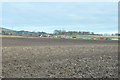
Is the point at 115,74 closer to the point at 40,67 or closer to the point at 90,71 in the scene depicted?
the point at 90,71

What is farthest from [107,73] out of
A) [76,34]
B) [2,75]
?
[76,34]

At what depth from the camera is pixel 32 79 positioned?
639cm

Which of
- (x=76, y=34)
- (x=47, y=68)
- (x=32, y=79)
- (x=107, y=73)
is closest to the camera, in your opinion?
(x=32, y=79)

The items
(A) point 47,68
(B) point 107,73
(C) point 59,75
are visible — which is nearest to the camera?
(C) point 59,75

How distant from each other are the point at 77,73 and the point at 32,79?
2.17 meters

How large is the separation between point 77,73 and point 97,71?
116 centimetres

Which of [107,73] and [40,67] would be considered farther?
[40,67]

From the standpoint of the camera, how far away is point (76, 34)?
2291 inches

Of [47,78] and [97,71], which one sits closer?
[47,78]

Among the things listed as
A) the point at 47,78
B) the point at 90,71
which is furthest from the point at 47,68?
the point at 90,71

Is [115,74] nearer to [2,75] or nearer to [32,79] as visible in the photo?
[32,79]

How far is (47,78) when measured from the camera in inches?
256

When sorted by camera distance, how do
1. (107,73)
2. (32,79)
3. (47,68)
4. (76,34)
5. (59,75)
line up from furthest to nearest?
(76,34) < (47,68) < (107,73) < (59,75) < (32,79)

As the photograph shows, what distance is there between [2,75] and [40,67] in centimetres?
210
